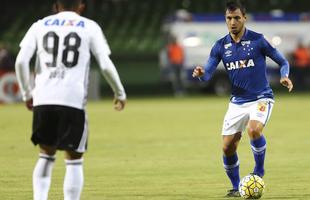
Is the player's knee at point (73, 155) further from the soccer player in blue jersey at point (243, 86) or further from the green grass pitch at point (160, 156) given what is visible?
the soccer player in blue jersey at point (243, 86)

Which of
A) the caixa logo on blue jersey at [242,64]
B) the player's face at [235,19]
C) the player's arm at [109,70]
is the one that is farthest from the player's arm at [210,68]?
the player's arm at [109,70]

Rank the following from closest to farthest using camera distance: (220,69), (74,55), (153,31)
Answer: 1. (74,55)
2. (220,69)
3. (153,31)

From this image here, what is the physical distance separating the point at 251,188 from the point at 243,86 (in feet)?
4.37

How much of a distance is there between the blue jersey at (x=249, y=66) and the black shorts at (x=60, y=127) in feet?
9.22

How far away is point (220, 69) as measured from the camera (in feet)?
117

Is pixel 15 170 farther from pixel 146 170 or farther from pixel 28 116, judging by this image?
pixel 28 116

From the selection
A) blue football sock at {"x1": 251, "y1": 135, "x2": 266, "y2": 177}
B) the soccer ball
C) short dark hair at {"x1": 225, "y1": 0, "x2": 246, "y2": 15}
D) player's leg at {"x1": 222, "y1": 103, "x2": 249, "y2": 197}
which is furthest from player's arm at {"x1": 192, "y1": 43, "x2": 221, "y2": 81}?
the soccer ball

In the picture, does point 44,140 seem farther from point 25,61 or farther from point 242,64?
point 242,64

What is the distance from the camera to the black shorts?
8086 millimetres

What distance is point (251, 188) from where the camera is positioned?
1001cm

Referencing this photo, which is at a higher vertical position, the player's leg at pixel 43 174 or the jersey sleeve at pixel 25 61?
the jersey sleeve at pixel 25 61

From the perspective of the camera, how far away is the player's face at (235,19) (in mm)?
10367

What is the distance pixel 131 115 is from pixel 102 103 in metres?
5.78

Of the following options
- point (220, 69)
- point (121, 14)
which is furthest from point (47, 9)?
point (220, 69)
